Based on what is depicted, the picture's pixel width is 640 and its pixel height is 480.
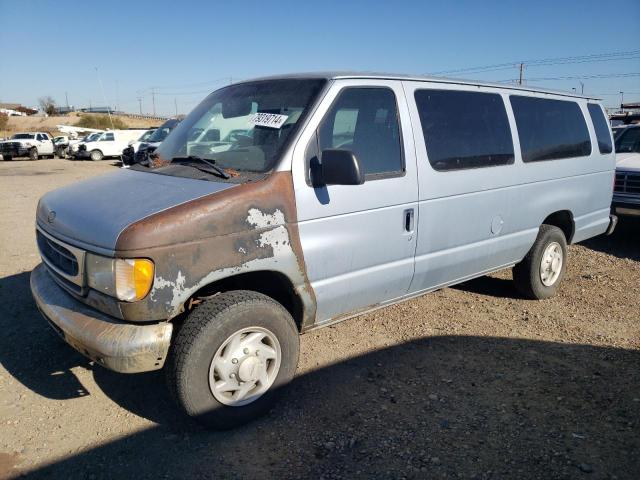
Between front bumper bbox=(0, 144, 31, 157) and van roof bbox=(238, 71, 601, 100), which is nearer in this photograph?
van roof bbox=(238, 71, 601, 100)

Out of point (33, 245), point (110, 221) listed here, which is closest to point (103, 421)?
point (110, 221)

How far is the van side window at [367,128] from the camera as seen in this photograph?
3.18m

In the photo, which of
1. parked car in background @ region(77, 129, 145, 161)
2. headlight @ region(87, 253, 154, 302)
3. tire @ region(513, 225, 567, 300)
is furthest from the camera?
parked car in background @ region(77, 129, 145, 161)

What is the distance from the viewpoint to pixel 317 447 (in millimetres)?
2830

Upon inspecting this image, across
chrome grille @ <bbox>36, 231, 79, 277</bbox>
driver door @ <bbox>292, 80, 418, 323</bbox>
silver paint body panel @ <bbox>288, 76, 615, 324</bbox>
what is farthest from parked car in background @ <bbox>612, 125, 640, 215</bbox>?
chrome grille @ <bbox>36, 231, 79, 277</bbox>

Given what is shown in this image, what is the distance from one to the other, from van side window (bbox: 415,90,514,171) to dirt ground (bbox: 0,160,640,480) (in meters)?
1.52

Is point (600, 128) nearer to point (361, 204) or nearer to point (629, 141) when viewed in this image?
point (361, 204)

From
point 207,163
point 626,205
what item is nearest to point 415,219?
point 207,163

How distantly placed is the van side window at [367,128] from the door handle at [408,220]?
290 millimetres

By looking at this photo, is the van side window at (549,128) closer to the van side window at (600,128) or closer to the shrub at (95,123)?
the van side window at (600,128)

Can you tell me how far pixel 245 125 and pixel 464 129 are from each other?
1.74 m

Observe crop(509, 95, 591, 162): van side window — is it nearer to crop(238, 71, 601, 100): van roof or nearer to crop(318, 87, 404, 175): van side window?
crop(238, 71, 601, 100): van roof

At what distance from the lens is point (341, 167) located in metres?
2.89

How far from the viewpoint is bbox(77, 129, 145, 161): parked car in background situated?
27.8 meters
